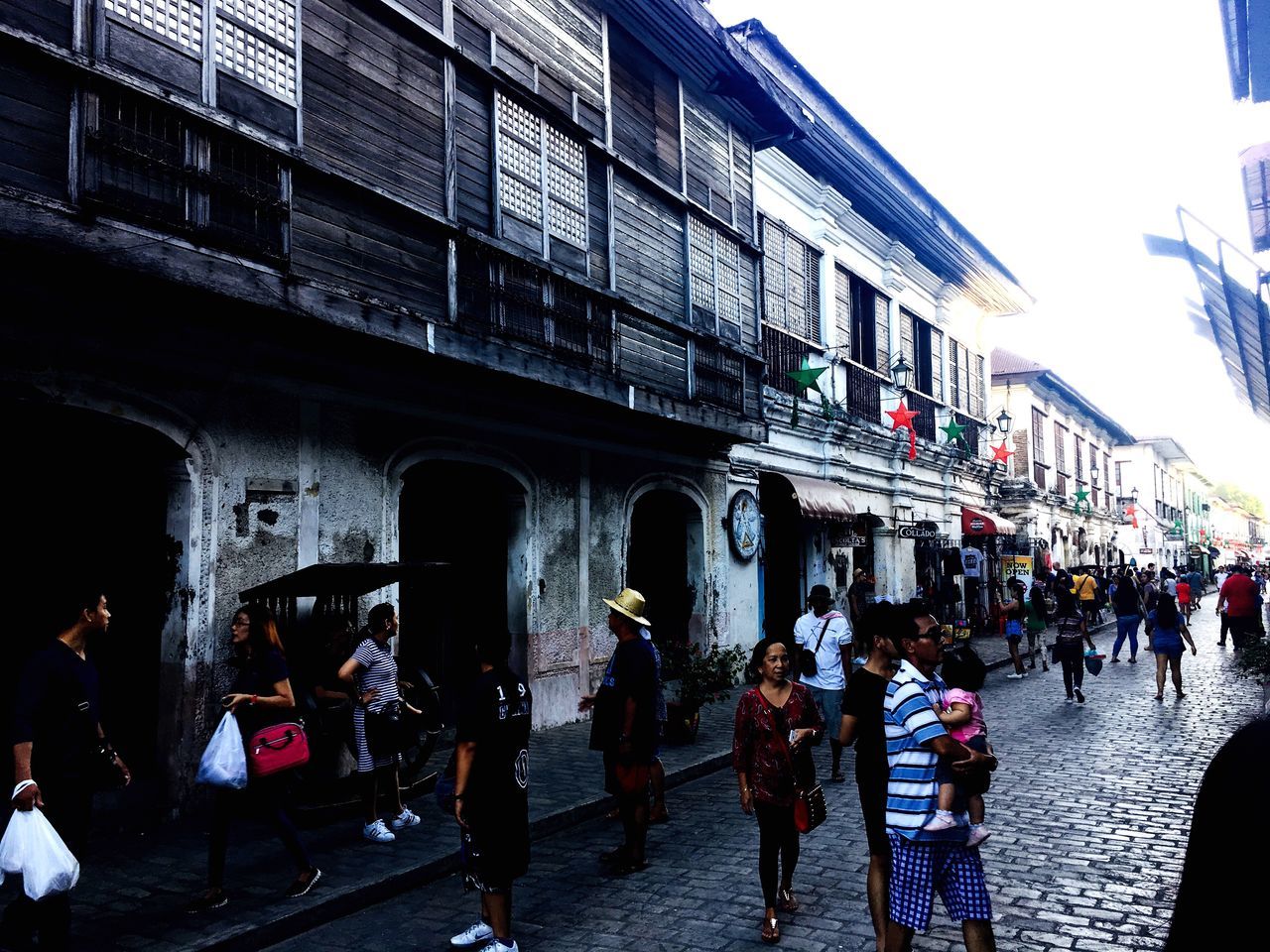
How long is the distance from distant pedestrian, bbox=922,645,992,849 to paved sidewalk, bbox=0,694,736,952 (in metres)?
3.52

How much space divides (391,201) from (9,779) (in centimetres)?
547

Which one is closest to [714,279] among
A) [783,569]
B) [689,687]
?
[783,569]

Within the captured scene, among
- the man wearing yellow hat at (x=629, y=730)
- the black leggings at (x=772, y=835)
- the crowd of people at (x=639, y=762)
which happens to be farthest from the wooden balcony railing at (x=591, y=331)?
the black leggings at (x=772, y=835)

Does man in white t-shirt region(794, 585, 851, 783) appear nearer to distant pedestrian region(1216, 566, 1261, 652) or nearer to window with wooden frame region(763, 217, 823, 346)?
window with wooden frame region(763, 217, 823, 346)

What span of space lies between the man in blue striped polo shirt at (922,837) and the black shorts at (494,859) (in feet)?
5.88

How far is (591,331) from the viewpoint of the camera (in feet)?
36.4

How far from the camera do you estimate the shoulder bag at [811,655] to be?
8.80m

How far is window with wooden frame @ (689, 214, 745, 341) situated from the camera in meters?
13.7

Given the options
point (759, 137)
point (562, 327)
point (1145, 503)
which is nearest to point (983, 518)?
point (759, 137)

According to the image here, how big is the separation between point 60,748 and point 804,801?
3735mm

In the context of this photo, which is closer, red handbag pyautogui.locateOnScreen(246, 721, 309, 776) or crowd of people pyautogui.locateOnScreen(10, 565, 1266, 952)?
crowd of people pyautogui.locateOnScreen(10, 565, 1266, 952)

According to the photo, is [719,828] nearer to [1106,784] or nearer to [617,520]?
[1106,784]

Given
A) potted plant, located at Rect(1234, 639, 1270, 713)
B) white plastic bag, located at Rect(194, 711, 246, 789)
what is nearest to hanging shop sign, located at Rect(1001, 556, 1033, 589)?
potted plant, located at Rect(1234, 639, 1270, 713)

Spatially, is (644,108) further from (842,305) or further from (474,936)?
(474,936)
